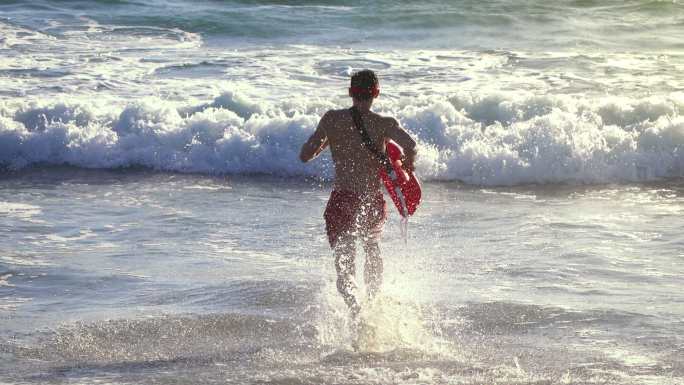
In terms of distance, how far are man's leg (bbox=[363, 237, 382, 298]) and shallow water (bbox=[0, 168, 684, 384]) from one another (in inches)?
4.7

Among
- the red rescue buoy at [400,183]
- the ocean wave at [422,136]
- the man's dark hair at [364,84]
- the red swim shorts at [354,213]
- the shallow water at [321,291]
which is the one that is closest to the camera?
the shallow water at [321,291]

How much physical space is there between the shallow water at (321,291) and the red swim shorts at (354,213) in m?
0.50

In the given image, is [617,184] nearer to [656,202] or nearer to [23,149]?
[656,202]

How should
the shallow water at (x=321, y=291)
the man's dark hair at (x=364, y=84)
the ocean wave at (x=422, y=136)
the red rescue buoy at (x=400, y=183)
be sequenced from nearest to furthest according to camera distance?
the shallow water at (x=321, y=291) → the man's dark hair at (x=364, y=84) → the red rescue buoy at (x=400, y=183) → the ocean wave at (x=422, y=136)

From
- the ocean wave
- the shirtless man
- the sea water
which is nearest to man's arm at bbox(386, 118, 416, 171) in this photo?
the shirtless man

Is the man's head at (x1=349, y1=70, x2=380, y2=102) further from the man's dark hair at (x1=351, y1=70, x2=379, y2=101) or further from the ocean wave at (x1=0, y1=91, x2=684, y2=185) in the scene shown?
the ocean wave at (x1=0, y1=91, x2=684, y2=185)

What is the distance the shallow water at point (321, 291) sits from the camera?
6375mm

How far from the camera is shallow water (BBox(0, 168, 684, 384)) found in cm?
638

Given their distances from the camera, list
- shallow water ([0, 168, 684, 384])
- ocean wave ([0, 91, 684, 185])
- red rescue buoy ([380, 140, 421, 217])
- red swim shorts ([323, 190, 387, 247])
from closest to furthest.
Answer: shallow water ([0, 168, 684, 384]) → red rescue buoy ([380, 140, 421, 217]) → red swim shorts ([323, 190, 387, 247]) → ocean wave ([0, 91, 684, 185])

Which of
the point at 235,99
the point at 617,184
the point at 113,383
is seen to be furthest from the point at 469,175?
the point at 113,383

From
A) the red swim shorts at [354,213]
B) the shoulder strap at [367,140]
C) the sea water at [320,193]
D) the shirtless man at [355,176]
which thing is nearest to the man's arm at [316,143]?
the shirtless man at [355,176]

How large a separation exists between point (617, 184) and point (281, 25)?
974 cm

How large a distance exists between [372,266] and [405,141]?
0.82 m

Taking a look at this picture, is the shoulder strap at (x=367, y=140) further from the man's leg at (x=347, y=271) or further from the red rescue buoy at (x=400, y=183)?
the man's leg at (x=347, y=271)
